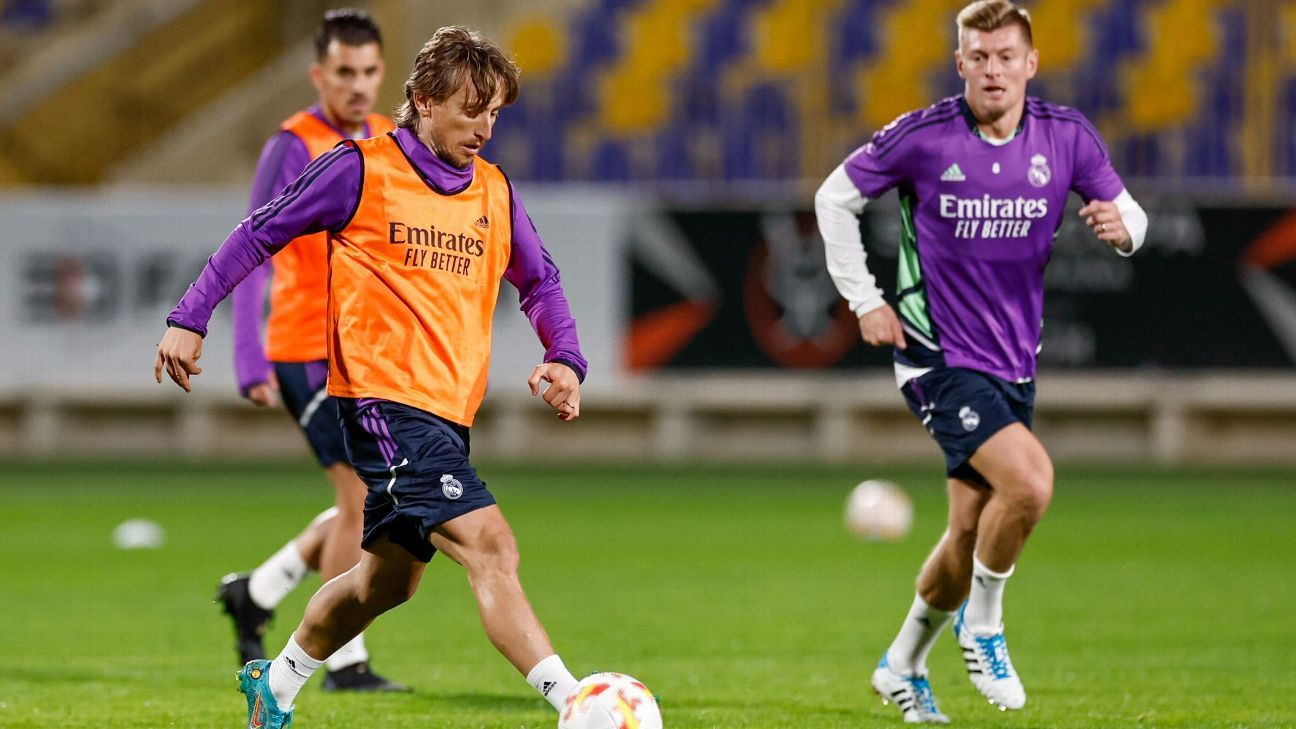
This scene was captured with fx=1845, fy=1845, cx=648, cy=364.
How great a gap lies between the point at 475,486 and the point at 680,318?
1449cm

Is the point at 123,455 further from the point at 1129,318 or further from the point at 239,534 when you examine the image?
the point at 1129,318

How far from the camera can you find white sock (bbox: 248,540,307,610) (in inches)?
269

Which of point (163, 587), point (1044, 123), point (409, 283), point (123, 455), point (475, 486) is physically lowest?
point (123, 455)

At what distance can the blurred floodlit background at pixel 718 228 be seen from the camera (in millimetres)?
18500

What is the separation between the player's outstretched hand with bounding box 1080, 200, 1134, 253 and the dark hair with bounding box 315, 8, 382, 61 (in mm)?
2650

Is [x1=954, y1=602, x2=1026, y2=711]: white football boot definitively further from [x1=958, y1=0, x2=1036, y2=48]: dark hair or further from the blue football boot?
the blue football boot

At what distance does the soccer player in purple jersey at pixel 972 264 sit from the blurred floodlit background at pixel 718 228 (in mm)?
12310

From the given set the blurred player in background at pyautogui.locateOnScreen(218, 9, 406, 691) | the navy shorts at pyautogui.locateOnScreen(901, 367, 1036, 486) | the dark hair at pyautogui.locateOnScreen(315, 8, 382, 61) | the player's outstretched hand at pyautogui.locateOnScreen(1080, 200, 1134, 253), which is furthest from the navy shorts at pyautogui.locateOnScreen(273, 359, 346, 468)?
the player's outstretched hand at pyautogui.locateOnScreen(1080, 200, 1134, 253)

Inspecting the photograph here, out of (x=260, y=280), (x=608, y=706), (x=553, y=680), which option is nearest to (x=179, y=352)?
(x=553, y=680)

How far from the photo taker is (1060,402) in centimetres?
1897

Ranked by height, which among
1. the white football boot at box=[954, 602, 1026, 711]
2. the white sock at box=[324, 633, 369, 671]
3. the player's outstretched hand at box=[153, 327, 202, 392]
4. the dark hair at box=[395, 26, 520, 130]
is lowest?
the white sock at box=[324, 633, 369, 671]

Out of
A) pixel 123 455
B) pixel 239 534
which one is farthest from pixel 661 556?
pixel 123 455

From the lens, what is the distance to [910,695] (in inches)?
236

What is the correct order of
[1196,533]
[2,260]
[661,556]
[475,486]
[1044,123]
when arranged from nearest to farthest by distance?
[475,486] → [1044,123] → [661,556] → [1196,533] → [2,260]
